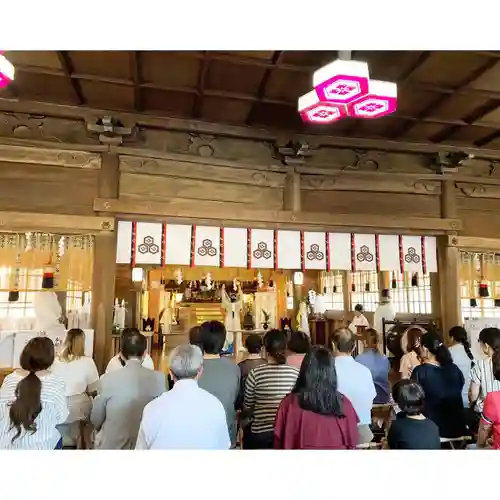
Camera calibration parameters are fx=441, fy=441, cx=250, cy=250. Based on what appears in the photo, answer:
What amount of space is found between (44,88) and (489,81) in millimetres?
4587

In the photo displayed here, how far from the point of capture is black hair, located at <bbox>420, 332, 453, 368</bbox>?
3.34 m

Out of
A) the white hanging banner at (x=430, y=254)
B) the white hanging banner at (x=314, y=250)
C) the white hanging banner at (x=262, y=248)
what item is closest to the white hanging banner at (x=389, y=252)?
the white hanging banner at (x=430, y=254)

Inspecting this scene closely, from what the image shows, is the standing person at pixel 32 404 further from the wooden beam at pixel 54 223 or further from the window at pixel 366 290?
the window at pixel 366 290

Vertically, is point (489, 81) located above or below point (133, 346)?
above

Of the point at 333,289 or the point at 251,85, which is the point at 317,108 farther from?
the point at 333,289

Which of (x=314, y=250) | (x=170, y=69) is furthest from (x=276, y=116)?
(x=314, y=250)

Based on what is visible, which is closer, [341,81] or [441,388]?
[441,388]

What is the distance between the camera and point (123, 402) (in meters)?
2.86

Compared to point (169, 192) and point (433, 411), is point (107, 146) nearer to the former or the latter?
point (169, 192)

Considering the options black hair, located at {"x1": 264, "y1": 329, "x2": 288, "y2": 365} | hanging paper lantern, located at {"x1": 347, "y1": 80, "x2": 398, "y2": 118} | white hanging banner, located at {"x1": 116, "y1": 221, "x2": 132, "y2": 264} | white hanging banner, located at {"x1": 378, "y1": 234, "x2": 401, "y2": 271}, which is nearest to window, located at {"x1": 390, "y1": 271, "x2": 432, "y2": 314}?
white hanging banner, located at {"x1": 378, "y1": 234, "x2": 401, "y2": 271}

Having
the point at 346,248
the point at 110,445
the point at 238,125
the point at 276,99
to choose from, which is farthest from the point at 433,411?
the point at 238,125

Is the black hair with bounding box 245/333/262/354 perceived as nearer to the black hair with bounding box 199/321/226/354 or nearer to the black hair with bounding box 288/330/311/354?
the black hair with bounding box 288/330/311/354

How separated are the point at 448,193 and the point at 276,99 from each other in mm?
2916

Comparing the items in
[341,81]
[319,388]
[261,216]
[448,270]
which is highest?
[341,81]
